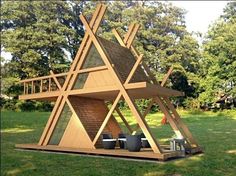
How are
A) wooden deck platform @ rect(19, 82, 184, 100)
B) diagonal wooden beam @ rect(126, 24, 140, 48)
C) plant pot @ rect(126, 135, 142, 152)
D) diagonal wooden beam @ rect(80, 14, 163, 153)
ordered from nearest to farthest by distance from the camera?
diagonal wooden beam @ rect(80, 14, 163, 153) → wooden deck platform @ rect(19, 82, 184, 100) → plant pot @ rect(126, 135, 142, 152) → diagonal wooden beam @ rect(126, 24, 140, 48)

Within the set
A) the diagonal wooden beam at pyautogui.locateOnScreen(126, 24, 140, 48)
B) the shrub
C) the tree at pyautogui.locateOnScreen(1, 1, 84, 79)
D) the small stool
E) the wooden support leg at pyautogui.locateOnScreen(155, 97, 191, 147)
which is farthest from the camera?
the tree at pyautogui.locateOnScreen(1, 1, 84, 79)

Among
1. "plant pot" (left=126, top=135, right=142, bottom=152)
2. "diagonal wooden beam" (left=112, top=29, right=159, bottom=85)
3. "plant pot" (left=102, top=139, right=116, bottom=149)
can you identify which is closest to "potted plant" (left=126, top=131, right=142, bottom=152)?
"plant pot" (left=126, top=135, right=142, bottom=152)

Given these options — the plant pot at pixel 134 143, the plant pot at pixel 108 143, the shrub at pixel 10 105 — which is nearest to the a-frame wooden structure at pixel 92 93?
the plant pot at pixel 108 143

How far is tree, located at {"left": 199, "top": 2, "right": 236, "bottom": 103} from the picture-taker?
2366cm

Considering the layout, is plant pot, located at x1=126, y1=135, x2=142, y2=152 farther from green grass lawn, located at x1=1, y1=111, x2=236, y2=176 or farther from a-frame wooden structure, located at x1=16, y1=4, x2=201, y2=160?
green grass lawn, located at x1=1, y1=111, x2=236, y2=176

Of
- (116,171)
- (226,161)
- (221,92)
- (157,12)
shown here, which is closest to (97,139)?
(116,171)

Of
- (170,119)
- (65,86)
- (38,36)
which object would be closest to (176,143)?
(170,119)

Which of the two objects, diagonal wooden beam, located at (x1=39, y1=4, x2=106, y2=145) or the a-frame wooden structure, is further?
diagonal wooden beam, located at (x1=39, y1=4, x2=106, y2=145)

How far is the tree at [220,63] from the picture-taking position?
23656 mm

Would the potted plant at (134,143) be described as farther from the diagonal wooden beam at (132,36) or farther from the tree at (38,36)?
the tree at (38,36)

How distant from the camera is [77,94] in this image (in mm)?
9047

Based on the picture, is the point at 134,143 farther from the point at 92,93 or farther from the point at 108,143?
the point at 92,93

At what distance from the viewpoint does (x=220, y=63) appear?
24.6m

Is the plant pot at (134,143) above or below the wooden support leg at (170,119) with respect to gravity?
below
